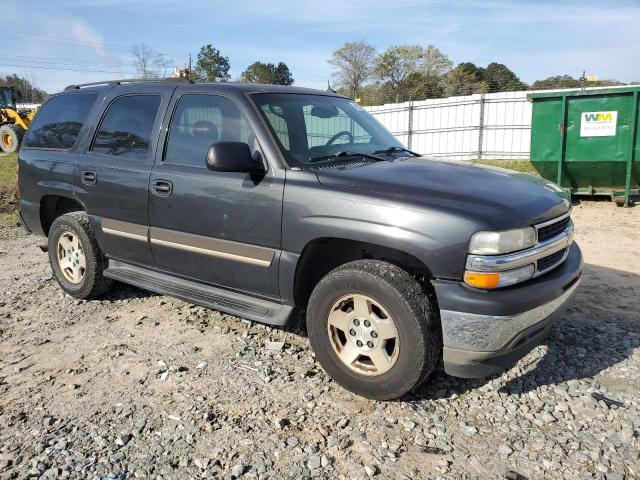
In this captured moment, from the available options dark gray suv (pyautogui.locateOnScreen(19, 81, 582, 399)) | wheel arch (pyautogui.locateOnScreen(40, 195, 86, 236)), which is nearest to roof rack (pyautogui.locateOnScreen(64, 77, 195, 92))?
dark gray suv (pyautogui.locateOnScreen(19, 81, 582, 399))

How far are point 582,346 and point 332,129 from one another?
2.52 metres

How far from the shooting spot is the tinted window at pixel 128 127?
4.25m

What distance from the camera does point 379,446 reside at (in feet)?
9.18

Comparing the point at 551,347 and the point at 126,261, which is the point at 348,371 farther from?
the point at 126,261

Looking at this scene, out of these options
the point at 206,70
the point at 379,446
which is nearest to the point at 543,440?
the point at 379,446

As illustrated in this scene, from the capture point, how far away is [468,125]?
19.8 metres

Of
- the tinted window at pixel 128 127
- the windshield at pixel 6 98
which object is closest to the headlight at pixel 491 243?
the tinted window at pixel 128 127

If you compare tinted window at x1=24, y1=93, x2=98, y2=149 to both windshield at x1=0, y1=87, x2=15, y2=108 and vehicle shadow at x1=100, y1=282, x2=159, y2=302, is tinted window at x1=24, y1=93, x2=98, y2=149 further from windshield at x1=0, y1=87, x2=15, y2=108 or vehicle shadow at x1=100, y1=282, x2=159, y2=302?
windshield at x1=0, y1=87, x2=15, y2=108

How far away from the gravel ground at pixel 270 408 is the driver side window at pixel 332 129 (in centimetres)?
157

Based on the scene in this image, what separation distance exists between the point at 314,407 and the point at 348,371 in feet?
0.99

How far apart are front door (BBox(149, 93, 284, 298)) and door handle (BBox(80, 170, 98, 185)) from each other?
0.76 m

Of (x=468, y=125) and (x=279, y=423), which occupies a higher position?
(x=468, y=125)

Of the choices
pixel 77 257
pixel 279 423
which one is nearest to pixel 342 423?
pixel 279 423

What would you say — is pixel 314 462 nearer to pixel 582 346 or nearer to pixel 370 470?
pixel 370 470
